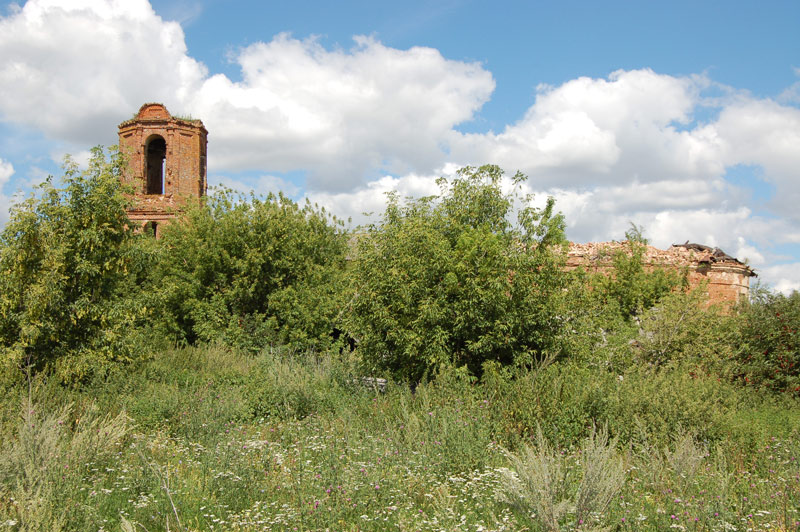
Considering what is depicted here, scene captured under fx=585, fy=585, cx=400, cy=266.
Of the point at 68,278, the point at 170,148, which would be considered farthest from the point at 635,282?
the point at 170,148

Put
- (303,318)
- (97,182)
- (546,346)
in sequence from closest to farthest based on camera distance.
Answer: (97,182) → (546,346) → (303,318)

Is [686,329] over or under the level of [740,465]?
over

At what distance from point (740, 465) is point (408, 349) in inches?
229

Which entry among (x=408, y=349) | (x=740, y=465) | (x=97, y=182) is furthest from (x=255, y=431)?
(x=740, y=465)

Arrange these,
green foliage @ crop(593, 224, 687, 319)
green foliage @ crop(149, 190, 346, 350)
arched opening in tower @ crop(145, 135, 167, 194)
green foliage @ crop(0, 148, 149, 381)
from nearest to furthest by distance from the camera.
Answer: green foliage @ crop(0, 148, 149, 381) < green foliage @ crop(149, 190, 346, 350) < green foliage @ crop(593, 224, 687, 319) < arched opening in tower @ crop(145, 135, 167, 194)

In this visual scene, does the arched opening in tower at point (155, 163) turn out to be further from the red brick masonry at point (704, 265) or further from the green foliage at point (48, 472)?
the green foliage at point (48, 472)

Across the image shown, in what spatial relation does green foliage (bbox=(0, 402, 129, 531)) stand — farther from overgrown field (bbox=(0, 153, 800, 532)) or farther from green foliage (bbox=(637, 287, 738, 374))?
green foliage (bbox=(637, 287, 738, 374))

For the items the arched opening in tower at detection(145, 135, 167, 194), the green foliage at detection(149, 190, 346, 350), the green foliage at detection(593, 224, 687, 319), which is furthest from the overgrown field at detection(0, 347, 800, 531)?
the arched opening in tower at detection(145, 135, 167, 194)

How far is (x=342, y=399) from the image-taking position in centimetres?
1122

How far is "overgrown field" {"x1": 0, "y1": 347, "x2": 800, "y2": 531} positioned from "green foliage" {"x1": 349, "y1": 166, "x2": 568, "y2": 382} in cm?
92

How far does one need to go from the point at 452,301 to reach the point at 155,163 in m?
29.2

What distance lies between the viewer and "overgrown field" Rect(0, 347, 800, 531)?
18.1ft

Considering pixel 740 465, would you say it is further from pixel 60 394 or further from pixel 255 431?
pixel 60 394

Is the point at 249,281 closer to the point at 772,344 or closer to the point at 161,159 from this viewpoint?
the point at 772,344
